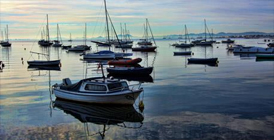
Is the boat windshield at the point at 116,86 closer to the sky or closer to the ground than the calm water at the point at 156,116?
closer to the sky

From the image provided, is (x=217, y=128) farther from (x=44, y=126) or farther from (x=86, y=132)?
(x=44, y=126)

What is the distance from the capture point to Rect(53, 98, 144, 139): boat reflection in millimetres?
22594

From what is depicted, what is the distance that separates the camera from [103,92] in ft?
89.0

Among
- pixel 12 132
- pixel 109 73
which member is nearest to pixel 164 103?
pixel 12 132

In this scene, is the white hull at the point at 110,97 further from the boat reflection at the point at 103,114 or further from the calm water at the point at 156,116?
the calm water at the point at 156,116

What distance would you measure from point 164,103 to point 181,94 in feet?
15.2

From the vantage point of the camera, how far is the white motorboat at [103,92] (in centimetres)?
2680

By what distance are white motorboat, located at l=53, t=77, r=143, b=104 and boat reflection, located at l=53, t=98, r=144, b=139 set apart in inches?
21.0

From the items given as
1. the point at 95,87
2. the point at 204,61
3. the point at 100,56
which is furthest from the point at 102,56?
the point at 95,87

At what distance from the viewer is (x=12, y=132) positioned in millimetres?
20828

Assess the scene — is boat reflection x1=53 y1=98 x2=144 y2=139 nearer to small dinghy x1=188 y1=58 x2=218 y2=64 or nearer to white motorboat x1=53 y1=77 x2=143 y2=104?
white motorboat x1=53 y1=77 x2=143 y2=104

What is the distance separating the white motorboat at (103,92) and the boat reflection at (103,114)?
21.0 inches

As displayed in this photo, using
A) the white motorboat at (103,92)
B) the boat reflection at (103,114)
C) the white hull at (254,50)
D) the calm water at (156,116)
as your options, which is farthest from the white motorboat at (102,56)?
the white motorboat at (103,92)

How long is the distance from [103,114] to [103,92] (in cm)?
246
